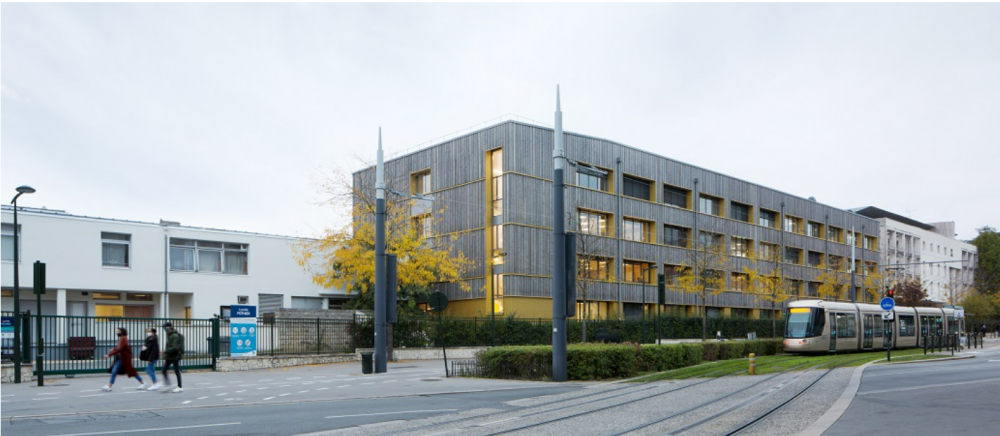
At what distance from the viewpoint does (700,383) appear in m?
21.3

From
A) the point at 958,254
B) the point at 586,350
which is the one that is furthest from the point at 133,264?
the point at 958,254

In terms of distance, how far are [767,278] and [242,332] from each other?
45739 mm

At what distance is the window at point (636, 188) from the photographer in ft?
175

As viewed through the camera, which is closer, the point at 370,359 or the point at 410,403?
the point at 410,403

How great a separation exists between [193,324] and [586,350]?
1490 cm

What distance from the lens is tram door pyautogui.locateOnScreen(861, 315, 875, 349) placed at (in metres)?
43.5

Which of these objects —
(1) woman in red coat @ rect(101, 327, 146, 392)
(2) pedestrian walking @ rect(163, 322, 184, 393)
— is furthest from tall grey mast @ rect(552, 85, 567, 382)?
(1) woman in red coat @ rect(101, 327, 146, 392)

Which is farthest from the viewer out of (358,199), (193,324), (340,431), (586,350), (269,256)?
(269,256)

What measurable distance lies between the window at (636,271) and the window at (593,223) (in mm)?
3381

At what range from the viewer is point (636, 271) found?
5391cm

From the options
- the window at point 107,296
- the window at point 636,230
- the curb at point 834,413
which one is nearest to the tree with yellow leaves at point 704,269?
the window at point 636,230

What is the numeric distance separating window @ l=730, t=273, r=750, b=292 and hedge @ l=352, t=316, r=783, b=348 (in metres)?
11.4

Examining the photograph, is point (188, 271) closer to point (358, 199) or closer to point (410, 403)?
point (358, 199)

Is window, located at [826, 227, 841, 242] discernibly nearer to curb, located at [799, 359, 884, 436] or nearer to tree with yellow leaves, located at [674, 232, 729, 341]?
tree with yellow leaves, located at [674, 232, 729, 341]
